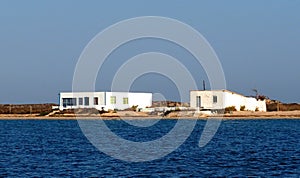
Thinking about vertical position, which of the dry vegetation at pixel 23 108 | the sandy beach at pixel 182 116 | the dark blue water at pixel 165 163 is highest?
the dry vegetation at pixel 23 108

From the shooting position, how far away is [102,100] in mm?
114188

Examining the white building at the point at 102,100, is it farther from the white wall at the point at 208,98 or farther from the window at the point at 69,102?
the white wall at the point at 208,98

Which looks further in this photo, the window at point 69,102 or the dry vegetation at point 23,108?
the dry vegetation at point 23,108

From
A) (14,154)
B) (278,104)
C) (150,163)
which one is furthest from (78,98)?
(150,163)

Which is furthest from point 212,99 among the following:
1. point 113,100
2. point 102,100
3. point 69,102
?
point 69,102

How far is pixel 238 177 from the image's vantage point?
1172 inches

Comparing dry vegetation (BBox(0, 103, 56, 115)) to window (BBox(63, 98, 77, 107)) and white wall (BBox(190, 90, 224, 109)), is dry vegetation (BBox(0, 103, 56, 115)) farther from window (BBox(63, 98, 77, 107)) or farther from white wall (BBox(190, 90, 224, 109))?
white wall (BBox(190, 90, 224, 109))

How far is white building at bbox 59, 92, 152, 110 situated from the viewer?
375 feet

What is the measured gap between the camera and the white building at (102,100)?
114250mm

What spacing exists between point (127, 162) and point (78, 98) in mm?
81088

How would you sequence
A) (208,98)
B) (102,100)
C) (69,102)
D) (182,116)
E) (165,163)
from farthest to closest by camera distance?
(69,102), (102,100), (182,116), (208,98), (165,163)

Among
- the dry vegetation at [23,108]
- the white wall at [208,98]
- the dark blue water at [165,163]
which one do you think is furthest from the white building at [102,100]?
the dark blue water at [165,163]

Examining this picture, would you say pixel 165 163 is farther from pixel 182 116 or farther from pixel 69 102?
pixel 69 102

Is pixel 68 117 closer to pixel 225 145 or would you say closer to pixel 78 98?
pixel 78 98
